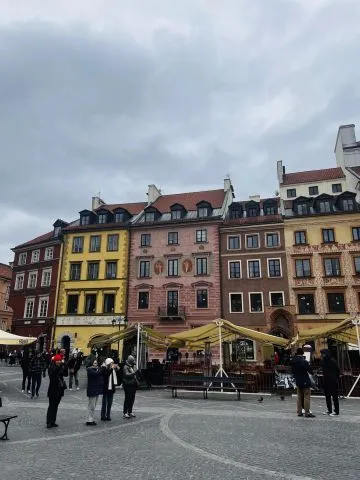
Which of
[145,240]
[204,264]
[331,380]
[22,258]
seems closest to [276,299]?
[204,264]

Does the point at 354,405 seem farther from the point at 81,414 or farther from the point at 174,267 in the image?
the point at 174,267

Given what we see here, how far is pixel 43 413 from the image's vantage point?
38.8 ft

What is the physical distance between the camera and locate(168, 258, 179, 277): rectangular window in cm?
3625

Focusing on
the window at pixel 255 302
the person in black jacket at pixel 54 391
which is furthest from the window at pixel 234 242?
the person in black jacket at pixel 54 391

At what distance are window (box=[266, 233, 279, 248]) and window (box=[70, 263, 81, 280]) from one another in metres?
19.2

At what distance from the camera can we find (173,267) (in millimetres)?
36531

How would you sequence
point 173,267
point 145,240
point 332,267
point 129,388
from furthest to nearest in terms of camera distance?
point 145,240, point 173,267, point 332,267, point 129,388

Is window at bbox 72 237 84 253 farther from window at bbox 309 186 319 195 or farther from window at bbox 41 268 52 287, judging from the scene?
window at bbox 309 186 319 195

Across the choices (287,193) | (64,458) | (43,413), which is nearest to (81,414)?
(43,413)

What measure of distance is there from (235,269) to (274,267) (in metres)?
3.50

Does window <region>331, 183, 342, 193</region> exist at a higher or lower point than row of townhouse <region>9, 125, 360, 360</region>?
higher

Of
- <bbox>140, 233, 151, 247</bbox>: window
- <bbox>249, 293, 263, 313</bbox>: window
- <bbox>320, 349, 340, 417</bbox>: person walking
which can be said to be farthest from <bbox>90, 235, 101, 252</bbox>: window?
<bbox>320, 349, 340, 417</bbox>: person walking

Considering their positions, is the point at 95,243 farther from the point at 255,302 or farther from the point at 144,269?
the point at 255,302

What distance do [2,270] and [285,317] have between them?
45.2 m
